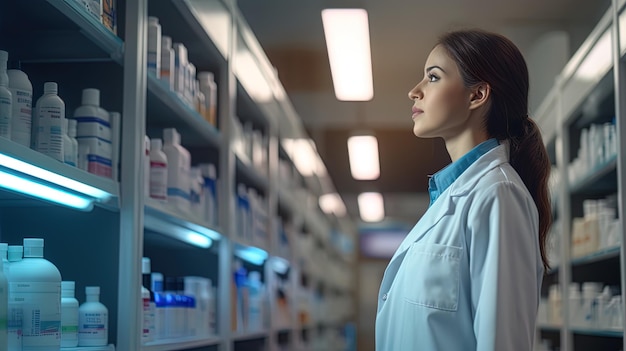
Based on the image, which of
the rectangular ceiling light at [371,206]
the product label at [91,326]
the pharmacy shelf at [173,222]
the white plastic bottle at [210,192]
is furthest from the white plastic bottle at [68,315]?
the rectangular ceiling light at [371,206]

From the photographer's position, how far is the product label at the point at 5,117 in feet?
6.64

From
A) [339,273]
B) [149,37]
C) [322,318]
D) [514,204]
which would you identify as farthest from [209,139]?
[339,273]

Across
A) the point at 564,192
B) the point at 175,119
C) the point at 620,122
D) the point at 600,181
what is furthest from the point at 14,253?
the point at 564,192

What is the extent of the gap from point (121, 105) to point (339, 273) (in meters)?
12.2

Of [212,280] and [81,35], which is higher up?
[81,35]

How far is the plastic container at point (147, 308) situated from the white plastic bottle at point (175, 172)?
0.32 metres

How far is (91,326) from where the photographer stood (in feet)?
8.24

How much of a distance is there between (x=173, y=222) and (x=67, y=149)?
96 cm

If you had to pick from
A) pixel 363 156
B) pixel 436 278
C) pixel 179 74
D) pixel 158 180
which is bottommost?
pixel 436 278

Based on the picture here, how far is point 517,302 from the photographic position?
2059mm

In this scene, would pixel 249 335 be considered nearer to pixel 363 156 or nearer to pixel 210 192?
pixel 210 192

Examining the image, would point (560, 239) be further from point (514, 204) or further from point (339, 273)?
point (339, 273)

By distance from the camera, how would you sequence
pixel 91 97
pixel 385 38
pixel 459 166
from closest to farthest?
pixel 459 166 < pixel 91 97 < pixel 385 38

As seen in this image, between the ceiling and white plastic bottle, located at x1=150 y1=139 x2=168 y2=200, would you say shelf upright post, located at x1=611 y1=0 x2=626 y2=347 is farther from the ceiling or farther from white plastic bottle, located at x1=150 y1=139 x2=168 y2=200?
white plastic bottle, located at x1=150 y1=139 x2=168 y2=200
